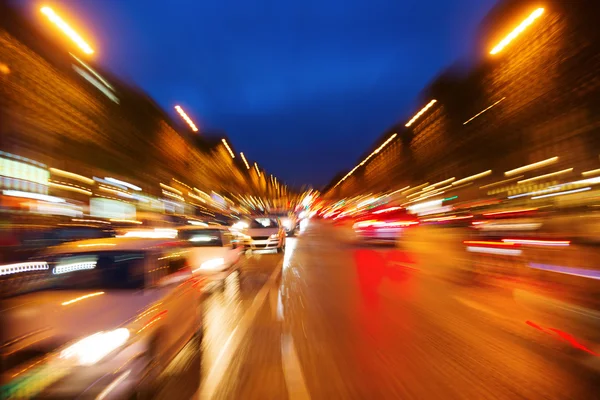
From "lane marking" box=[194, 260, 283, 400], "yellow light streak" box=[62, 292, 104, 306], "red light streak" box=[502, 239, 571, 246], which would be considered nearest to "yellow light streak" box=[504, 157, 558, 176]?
"red light streak" box=[502, 239, 571, 246]

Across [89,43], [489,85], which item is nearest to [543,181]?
[489,85]

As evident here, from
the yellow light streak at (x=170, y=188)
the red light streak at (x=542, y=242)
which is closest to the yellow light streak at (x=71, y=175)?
the yellow light streak at (x=170, y=188)

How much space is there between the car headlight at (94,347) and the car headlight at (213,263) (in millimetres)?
7398

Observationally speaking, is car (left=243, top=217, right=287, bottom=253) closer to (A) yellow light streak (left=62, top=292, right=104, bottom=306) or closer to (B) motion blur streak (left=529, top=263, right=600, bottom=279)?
(B) motion blur streak (left=529, top=263, right=600, bottom=279)

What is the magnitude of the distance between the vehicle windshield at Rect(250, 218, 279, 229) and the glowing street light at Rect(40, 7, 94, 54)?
10.9 m

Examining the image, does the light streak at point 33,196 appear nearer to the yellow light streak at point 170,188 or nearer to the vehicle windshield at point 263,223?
the vehicle windshield at point 263,223

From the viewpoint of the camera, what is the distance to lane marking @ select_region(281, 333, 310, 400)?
398 centimetres

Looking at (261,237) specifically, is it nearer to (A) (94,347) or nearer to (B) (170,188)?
(A) (94,347)

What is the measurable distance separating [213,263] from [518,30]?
66.5ft

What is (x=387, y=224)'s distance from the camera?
2098 centimetres

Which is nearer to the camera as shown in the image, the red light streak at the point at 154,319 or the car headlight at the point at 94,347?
the car headlight at the point at 94,347

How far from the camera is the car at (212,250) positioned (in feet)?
37.2

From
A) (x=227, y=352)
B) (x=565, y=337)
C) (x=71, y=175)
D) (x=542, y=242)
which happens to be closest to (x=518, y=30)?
(x=542, y=242)

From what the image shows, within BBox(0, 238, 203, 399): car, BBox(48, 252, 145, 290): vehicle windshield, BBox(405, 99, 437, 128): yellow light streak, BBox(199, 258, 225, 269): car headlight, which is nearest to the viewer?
BBox(0, 238, 203, 399): car
